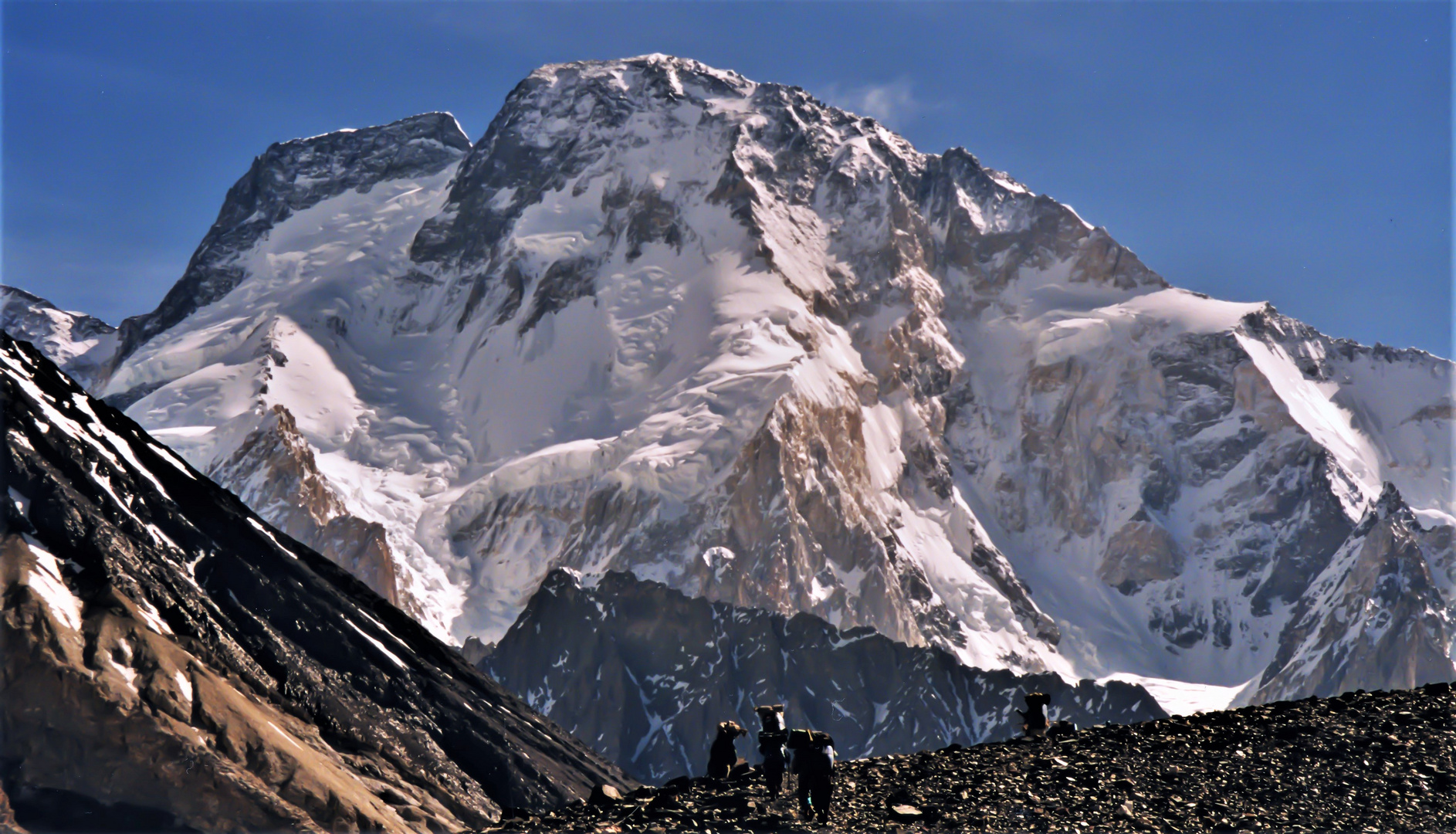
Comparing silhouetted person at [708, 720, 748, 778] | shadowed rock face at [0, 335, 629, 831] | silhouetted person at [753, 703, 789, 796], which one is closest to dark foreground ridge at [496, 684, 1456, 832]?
silhouetted person at [753, 703, 789, 796]

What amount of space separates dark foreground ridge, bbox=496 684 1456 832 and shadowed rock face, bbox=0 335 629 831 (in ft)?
53.6

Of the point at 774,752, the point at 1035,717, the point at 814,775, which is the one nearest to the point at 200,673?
the point at 774,752

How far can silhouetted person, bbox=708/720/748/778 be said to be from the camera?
42.9 m

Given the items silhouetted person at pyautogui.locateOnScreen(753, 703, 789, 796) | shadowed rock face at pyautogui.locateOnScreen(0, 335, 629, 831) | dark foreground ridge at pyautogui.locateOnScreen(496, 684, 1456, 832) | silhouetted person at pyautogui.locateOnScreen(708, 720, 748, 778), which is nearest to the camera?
dark foreground ridge at pyautogui.locateOnScreen(496, 684, 1456, 832)

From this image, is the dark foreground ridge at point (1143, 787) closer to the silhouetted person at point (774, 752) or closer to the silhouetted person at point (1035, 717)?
the silhouetted person at point (774, 752)

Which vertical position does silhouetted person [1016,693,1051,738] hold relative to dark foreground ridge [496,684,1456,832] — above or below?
above

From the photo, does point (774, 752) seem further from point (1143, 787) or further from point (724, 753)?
point (1143, 787)

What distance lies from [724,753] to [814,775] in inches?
237

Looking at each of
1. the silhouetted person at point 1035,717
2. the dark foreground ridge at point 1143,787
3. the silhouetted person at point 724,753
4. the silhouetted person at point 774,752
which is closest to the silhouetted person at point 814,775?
the dark foreground ridge at point 1143,787

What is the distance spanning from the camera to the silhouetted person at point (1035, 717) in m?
49.1

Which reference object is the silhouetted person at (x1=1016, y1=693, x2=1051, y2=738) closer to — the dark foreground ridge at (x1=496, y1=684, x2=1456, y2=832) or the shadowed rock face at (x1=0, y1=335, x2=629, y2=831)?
the dark foreground ridge at (x1=496, y1=684, x2=1456, y2=832)

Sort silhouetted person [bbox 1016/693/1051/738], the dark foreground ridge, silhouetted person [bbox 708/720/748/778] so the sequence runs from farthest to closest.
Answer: silhouetted person [bbox 1016/693/1051/738] < silhouetted person [bbox 708/720/748/778] < the dark foreground ridge

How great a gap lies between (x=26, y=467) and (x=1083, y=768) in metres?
39.6

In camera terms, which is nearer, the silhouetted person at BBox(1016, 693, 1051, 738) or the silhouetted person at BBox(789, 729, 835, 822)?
the silhouetted person at BBox(789, 729, 835, 822)
